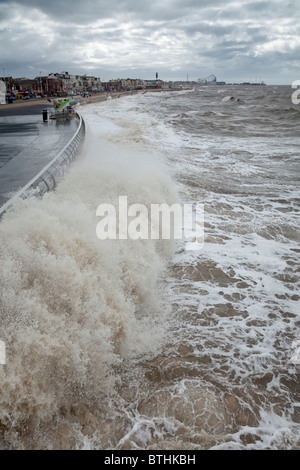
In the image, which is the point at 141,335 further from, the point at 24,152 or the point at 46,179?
the point at 24,152

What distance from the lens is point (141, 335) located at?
3.85 metres

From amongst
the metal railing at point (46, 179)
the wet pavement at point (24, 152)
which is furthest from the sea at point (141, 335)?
the wet pavement at point (24, 152)

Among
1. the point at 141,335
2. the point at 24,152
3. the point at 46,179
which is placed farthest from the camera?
the point at 24,152

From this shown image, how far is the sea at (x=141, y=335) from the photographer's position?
9.29 ft

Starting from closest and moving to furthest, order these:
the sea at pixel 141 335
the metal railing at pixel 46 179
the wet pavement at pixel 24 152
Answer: the sea at pixel 141 335
the metal railing at pixel 46 179
the wet pavement at pixel 24 152

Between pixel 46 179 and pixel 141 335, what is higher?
pixel 46 179

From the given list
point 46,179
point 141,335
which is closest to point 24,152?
point 46,179

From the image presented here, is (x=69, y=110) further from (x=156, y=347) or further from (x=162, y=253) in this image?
(x=156, y=347)

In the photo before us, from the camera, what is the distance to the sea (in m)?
2.83

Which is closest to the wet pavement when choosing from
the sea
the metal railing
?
the metal railing

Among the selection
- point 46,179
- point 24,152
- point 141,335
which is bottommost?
point 141,335

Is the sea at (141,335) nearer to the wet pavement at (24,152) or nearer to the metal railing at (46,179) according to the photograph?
the metal railing at (46,179)

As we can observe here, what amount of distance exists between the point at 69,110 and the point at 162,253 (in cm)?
1945
